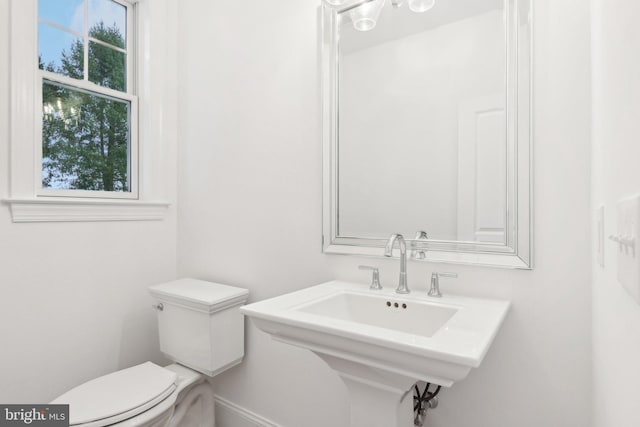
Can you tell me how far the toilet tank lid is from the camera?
1592 mm

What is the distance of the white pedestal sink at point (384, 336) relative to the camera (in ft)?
2.51

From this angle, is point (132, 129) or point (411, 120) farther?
point (132, 129)

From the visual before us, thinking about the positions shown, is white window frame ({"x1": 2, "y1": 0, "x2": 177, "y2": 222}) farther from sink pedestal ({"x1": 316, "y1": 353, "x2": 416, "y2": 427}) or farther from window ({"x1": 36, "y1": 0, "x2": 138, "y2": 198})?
sink pedestal ({"x1": 316, "y1": 353, "x2": 416, "y2": 427})

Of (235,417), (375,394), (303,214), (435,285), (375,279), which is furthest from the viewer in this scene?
(235,417)

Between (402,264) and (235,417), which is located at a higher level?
(402,264)

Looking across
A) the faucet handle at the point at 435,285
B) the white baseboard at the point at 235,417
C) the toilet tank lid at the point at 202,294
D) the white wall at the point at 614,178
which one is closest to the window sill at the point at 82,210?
the toilet tank lid at the point at 202,294

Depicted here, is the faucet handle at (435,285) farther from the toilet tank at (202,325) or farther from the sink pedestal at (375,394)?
the toilet tank at (202,325)

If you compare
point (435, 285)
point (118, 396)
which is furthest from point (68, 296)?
point (435, 285)

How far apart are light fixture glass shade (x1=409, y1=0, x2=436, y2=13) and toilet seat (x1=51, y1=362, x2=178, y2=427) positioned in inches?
70.7

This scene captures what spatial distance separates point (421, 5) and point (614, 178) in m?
1.00

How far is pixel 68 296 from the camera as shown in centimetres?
168

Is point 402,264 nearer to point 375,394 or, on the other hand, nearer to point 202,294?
point 375,394

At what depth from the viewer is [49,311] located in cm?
161

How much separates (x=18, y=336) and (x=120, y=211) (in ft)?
2.33
